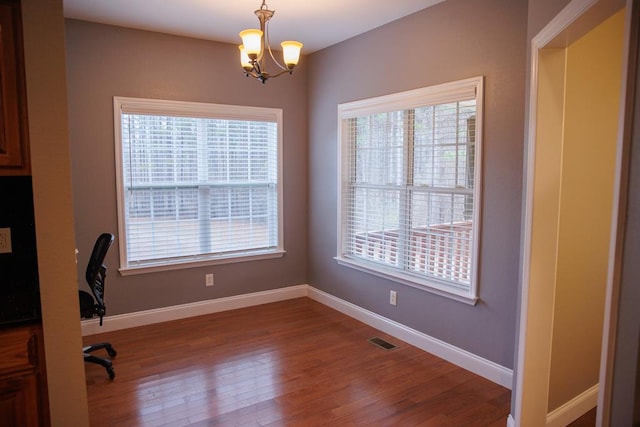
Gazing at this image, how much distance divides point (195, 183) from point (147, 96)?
0.90 meters

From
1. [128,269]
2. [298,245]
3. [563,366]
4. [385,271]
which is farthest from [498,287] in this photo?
[128,269]

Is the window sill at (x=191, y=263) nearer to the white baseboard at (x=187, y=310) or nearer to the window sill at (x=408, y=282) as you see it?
the white baseboard at (x=187, y=310)

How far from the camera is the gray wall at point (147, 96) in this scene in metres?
3.66

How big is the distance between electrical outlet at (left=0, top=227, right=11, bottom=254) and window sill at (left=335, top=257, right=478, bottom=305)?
276 cm

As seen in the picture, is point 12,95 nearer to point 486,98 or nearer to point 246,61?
point 246,61

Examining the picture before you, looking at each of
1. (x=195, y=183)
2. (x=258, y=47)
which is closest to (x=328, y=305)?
(x=195, y=183)

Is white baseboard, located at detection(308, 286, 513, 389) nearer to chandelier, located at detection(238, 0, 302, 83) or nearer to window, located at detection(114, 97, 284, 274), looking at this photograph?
window, located at detection(114, 97, 284, 274)

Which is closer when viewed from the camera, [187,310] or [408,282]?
[408,282]

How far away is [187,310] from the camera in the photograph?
4289 millimetres

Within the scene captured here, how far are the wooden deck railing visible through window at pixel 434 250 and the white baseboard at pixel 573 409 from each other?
3.16 feet

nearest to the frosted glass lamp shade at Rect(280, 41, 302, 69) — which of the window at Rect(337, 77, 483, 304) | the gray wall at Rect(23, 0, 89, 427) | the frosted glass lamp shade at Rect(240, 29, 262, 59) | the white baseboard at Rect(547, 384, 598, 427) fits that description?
the frosted glass lamp shade at Rect(240, 29, 262, 59)

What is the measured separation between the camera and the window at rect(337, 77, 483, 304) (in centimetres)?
313

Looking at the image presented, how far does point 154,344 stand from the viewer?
3.65m

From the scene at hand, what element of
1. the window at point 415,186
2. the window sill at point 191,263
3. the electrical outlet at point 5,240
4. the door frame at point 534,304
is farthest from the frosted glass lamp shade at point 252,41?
the window sill at point 191,263
